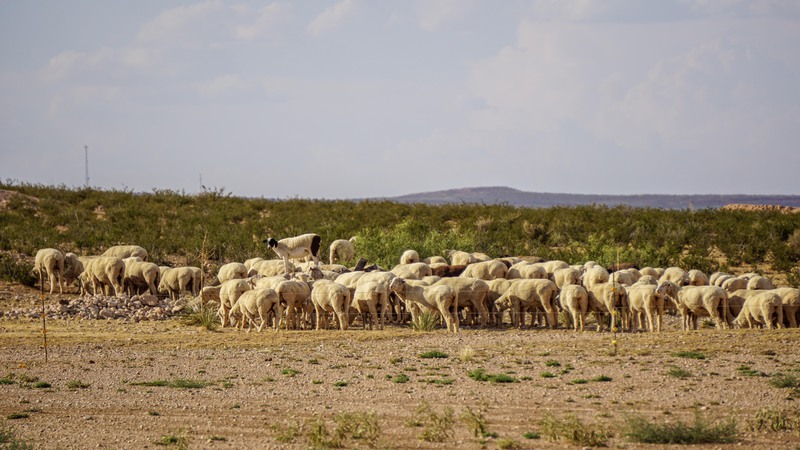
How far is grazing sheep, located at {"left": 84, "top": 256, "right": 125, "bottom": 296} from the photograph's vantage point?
1182 inches

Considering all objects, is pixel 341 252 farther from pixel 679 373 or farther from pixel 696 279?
pixel 679 373

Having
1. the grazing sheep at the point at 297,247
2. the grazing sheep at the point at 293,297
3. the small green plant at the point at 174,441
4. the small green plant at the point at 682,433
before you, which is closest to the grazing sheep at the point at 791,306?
the grazing sheep at the point at 293,297

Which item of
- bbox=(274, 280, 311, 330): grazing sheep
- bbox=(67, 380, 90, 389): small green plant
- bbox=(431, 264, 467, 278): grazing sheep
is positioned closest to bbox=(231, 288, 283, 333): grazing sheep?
bbox=(274, 280, 311, 330): grazing sheep

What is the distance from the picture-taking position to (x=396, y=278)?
23766 mm

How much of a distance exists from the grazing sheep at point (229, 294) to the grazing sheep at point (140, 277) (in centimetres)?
574

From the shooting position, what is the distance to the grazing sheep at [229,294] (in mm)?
24766

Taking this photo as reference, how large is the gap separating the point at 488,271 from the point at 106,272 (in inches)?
441

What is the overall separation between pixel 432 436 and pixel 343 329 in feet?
37.3

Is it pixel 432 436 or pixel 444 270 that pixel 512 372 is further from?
pixel 444 270

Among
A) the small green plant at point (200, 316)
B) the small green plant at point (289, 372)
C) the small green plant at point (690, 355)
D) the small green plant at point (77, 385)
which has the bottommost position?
the small green plant at point (690, 355)

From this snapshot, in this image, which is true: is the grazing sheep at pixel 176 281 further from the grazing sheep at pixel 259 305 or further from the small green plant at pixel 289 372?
the small green plant at pixel 289 372

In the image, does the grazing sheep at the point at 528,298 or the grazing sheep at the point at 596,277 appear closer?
the grazing sheep at the point at 528,298

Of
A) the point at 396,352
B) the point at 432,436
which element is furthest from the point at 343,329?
the point at 432,436

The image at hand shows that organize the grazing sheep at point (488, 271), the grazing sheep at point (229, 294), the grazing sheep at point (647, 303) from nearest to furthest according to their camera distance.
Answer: the grazing sheep at point (647, 303), the grazing sheep at point (229, 294), the grazing sheep at point (488, 271)
